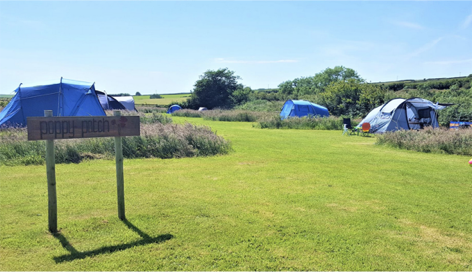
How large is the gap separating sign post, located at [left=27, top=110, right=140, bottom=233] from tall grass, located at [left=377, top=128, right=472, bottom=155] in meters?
10.6

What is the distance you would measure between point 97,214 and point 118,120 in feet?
4.74

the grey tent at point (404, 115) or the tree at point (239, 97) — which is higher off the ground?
the tree at point (239, 97)

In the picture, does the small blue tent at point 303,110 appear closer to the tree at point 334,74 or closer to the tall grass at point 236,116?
the tall grass at point 236,116

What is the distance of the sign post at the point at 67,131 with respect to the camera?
13.8 feet

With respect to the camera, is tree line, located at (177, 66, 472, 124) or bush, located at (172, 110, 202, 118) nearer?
tree line, located at (177, 66, 472, 124)

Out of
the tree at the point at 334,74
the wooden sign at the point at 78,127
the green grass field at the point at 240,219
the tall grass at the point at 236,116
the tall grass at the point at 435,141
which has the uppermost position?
the tree at the point at 334,74

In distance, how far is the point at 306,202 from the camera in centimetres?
581

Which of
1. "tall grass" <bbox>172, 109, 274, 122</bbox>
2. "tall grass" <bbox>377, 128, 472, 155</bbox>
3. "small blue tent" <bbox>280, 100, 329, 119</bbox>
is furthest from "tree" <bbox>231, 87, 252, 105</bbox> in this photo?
"tall grass" <bbox>377, 128, 472, 155</bbox>

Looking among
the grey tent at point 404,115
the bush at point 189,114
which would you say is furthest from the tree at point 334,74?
the grey tent at point 404,115

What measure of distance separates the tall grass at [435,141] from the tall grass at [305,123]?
403 inches

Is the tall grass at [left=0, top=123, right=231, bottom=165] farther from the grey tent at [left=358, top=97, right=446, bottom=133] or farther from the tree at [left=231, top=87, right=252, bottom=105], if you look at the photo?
the tree at [left=231, top=87, right=252, bottom=105]

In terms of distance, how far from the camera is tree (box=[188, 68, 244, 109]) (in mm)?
55375

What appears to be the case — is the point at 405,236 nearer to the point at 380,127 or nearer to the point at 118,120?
the point at 118,120

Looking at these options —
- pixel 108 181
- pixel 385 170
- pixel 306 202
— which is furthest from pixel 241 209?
pixel 385 170
